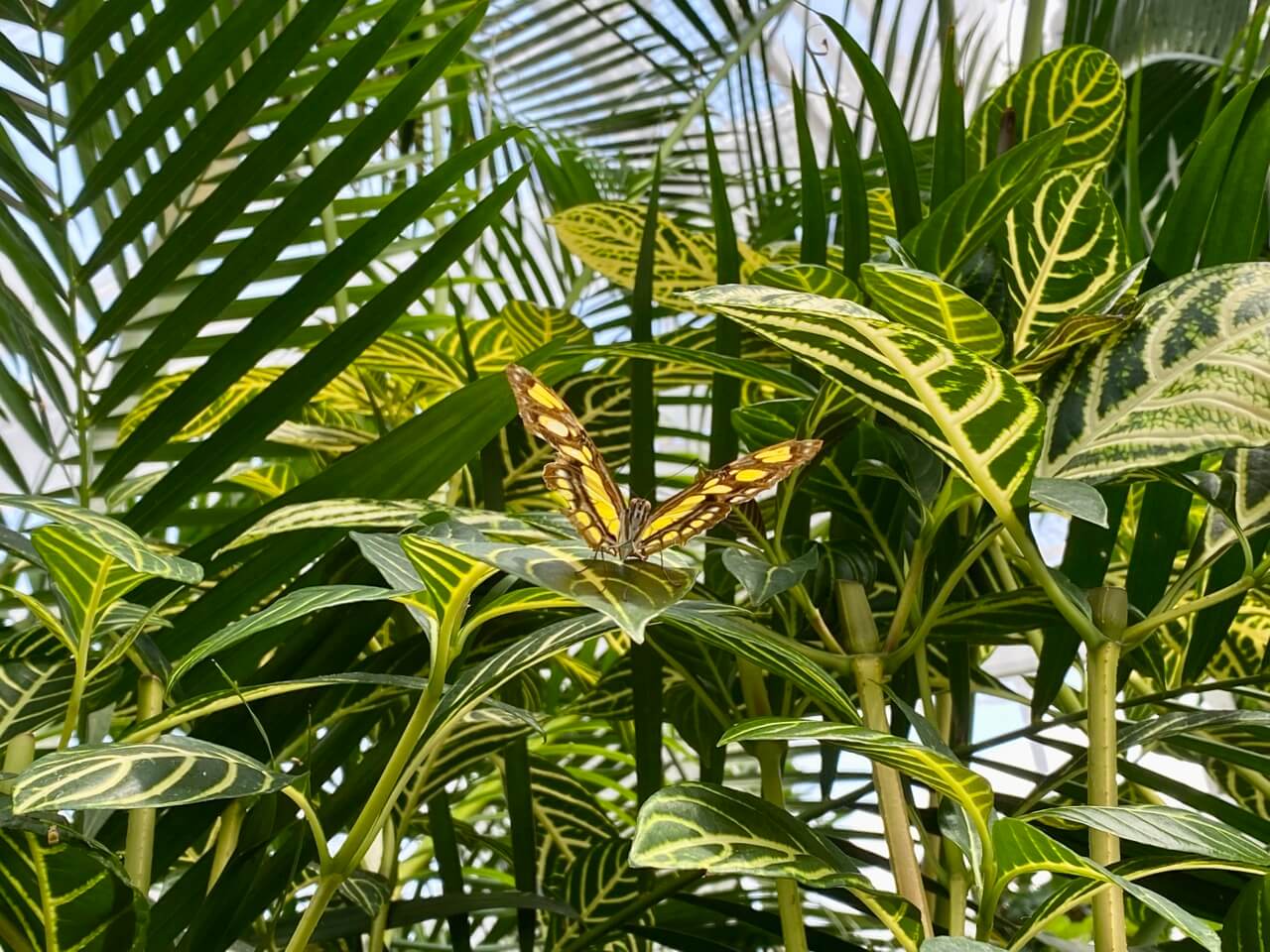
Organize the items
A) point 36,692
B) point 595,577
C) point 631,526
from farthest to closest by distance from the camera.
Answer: point 36,692, point 631,526, point 595,577

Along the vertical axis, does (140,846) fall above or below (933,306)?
below

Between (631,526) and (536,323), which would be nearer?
(631,526)

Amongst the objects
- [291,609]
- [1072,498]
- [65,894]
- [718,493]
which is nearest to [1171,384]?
[1072,498]

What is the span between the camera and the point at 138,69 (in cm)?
68

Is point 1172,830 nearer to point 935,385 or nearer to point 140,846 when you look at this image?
point 935,385

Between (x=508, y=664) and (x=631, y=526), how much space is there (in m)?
0.07

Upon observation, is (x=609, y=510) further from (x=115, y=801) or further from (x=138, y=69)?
(x=138, y=69)

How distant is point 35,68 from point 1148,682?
906mm

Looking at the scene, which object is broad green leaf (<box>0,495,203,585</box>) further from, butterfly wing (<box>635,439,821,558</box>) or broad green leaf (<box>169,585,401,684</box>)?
butterfly wing (<box>635,439,821,558</box>)

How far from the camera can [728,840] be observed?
34 cm

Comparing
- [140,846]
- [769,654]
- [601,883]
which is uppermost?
[769,654]

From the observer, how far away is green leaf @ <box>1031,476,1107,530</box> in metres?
0.36

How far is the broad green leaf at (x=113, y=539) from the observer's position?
14.0 inches

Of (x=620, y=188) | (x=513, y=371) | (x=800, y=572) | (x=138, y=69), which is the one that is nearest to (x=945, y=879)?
(x=800, y=572)
